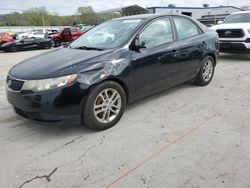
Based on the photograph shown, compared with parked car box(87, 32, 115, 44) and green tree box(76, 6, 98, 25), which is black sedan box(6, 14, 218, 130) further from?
green tree box(76, 6, 98, 25)

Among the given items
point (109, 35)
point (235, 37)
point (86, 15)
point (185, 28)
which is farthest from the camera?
point (86, 15)

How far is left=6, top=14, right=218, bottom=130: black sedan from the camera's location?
3.24 meters

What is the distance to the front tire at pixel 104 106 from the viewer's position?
341 cm

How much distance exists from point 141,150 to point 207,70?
10.9 feet

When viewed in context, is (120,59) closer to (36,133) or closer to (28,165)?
(36,133)

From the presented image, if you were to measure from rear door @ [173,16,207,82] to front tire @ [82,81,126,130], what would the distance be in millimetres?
1594

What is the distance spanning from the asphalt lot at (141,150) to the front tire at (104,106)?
137 mm

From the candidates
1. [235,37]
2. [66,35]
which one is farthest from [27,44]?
[235,37]

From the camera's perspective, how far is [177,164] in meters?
2.79

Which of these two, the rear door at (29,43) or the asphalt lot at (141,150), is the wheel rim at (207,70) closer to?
the asphalt lot at (141,150)

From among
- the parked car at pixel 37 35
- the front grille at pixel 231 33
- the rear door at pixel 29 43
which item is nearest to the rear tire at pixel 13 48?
the rear door at pixel 29 43

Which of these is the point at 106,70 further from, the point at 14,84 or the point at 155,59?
the point at 14,84

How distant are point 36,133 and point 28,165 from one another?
0.81 m

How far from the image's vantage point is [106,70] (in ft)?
11.6
